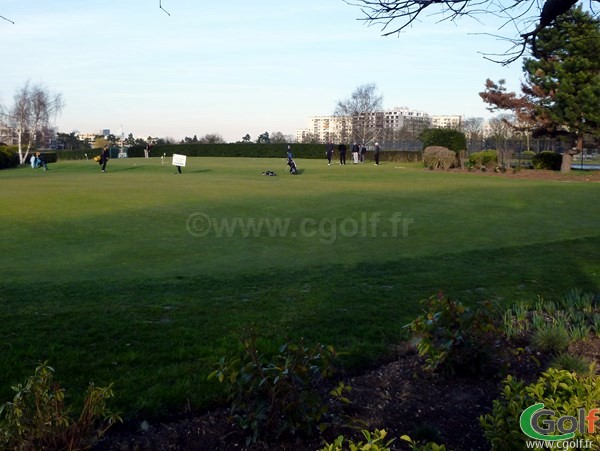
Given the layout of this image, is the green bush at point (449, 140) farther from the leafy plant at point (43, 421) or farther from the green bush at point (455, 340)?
the leafy plant at point (43, 421)

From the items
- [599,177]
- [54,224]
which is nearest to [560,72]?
[599,177]

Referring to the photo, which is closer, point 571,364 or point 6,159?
point 571,364

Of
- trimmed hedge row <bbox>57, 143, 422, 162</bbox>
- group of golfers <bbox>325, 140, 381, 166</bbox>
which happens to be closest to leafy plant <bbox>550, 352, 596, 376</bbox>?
group of golfers <bbox>325, 140, 381, 166</bbox>

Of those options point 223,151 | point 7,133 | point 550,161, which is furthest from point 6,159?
point 7,133

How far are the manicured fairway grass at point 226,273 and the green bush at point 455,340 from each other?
2.52ft

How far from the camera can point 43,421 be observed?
3.33 metres

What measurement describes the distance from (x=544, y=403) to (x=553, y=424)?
0.50 feet

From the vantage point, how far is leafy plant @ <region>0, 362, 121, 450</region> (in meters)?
3.26

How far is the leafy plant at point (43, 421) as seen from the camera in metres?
3.26

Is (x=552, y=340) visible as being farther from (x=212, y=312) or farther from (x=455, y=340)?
(x=212, y=312)

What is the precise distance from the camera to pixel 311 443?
370 centimetres

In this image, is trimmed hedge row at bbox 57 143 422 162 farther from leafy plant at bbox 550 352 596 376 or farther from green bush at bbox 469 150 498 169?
leafy plant at bbox 550 352 596 376

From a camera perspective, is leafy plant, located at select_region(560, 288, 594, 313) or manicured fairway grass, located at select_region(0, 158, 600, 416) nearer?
manicured fairway grass, located at select_region(0, 158, 600, 416)

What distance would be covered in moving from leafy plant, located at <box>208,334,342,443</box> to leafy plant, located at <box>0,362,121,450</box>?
784 millimetres
